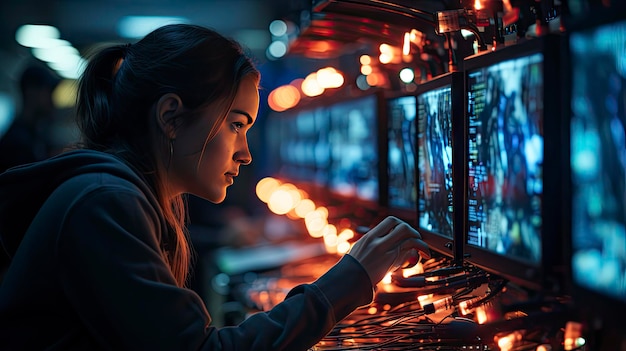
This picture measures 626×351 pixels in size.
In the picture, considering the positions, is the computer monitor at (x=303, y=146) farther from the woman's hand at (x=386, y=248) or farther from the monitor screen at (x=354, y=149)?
the woman's hand at (x=386, y=248)

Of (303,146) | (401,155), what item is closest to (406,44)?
(401,155)

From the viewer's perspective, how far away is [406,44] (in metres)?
2.30

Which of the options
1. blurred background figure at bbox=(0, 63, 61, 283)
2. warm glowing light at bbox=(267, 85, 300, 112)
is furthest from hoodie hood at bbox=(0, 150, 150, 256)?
warm glowing light at bbox=(267, 85, 300, 112)

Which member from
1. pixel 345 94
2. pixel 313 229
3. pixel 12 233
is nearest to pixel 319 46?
pixel 345 94

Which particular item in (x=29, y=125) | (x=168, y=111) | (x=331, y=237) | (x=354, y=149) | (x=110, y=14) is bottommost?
(x=331, y=237)

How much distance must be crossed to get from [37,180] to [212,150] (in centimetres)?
39

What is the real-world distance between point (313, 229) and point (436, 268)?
87.9 inches

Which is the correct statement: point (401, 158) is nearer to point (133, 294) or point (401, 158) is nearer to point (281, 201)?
point (133, 294)

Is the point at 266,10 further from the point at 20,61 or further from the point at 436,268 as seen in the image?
the point at 436,268

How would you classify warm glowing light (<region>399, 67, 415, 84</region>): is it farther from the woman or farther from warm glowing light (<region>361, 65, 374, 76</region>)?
the woman

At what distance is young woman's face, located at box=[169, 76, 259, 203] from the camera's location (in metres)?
1.53

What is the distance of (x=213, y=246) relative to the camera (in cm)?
527

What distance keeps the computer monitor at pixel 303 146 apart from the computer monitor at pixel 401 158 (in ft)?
4.52

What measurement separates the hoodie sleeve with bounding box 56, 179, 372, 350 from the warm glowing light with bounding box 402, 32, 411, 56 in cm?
122
